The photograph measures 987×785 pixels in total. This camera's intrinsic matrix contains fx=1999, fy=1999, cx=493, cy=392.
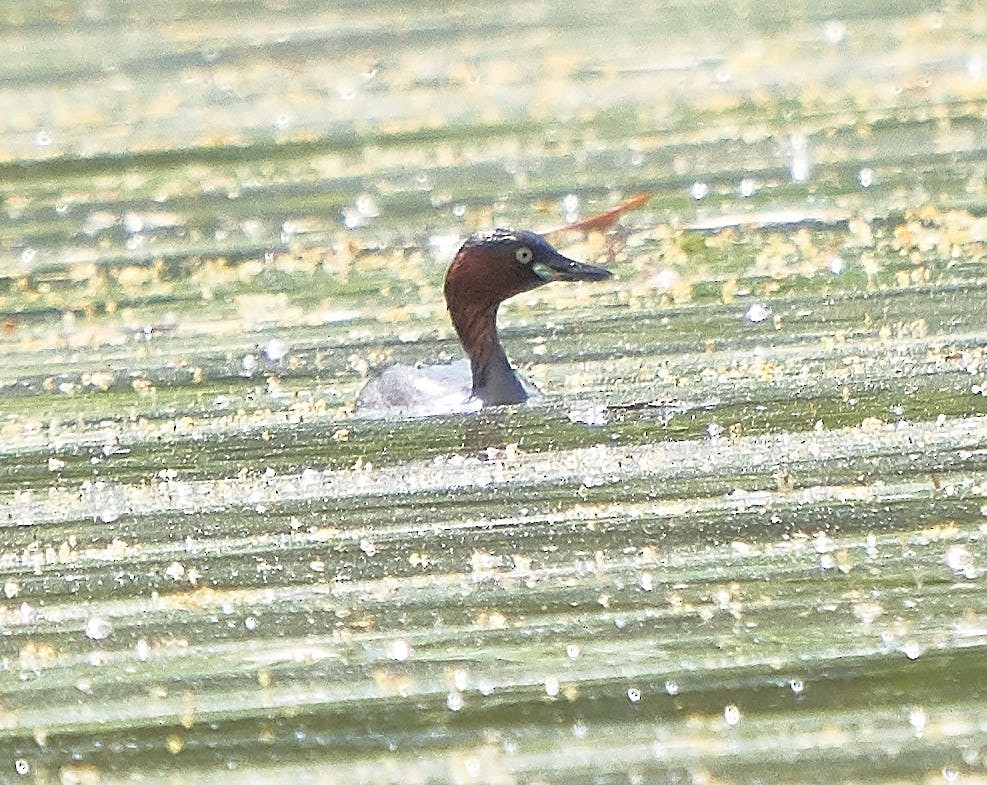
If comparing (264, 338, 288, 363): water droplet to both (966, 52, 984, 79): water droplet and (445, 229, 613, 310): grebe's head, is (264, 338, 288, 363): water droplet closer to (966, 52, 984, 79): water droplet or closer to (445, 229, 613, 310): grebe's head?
(445, 229, 613, 310): grebe's head

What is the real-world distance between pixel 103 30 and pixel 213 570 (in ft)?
9.37

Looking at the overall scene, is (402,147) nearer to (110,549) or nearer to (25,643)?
(110,549)

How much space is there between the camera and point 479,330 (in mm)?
2213

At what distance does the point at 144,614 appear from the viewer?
1649mm

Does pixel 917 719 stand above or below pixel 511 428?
below

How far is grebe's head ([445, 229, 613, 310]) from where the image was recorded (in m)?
2.24

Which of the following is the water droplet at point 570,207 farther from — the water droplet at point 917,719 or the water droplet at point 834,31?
the water droplet at point 917,719

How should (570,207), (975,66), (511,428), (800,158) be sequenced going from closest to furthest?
(511,428) < (570,207) < (800,158) < (975,66)

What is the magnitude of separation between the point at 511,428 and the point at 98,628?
22.0 inches

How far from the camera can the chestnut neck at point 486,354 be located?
2.12m

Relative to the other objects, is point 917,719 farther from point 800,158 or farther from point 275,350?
point 800,158

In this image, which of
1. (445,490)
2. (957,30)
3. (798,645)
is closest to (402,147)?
(957,30)

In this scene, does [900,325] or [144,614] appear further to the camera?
[900,325]

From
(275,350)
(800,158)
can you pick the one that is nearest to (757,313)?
(275,350)
